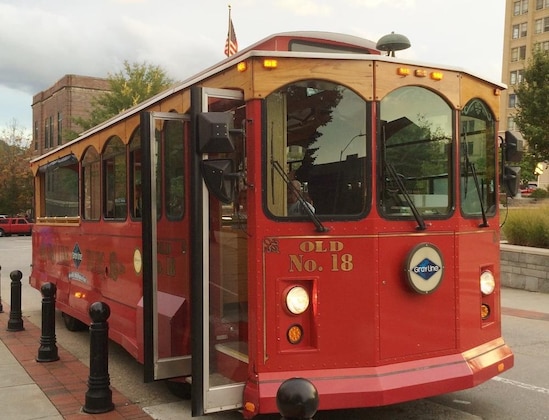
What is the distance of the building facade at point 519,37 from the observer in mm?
74562

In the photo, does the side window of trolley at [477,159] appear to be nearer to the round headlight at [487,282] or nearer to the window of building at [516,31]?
the round headlight at [487,282]

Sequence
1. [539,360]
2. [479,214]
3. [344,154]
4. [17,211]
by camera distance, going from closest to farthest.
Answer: [344,154] < [479,214] < [539,360] < [17,211]

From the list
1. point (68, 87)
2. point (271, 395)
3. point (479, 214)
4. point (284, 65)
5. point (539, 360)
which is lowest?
point (539, 360)

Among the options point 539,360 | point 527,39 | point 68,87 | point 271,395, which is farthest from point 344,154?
point 527,39

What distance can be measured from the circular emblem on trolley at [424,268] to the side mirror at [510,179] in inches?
49.9

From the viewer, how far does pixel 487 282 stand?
4.77 m

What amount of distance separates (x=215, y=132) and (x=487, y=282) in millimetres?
2626

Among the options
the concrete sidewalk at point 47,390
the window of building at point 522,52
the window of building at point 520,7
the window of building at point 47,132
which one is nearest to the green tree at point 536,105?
the concrete sidewalk at point 47,390

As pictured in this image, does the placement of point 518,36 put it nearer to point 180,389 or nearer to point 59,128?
point 59,128

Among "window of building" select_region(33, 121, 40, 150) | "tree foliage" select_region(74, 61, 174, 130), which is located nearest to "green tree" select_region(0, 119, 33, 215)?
"window of building" select_region(33, 121, 40, 150)

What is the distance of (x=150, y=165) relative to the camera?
4.33m

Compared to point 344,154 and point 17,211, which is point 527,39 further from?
point 344,154

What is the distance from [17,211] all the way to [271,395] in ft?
171

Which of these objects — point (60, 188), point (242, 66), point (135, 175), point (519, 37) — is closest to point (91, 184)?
point (135, 175)
